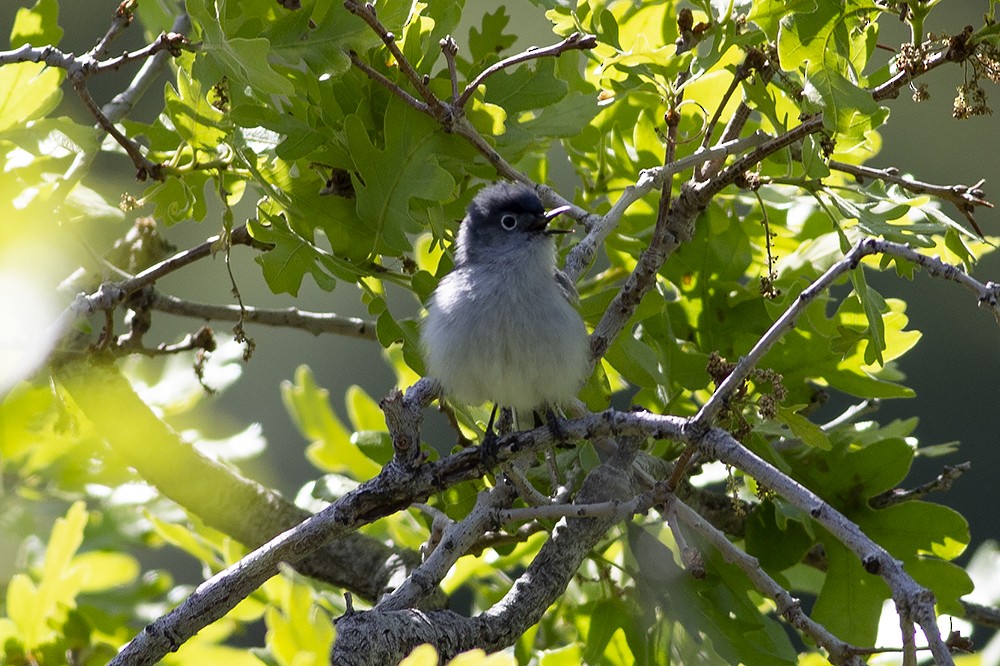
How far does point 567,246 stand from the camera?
1.98m

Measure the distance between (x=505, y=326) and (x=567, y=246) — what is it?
269 millimetres

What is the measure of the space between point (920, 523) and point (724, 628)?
0.39 m

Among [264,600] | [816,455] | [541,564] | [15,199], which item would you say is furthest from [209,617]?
[816,455]

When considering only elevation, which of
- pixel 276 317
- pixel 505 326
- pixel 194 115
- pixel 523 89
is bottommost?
pixel 505 326

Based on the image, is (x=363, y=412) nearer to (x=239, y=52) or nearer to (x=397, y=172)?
(x=397, y=172)

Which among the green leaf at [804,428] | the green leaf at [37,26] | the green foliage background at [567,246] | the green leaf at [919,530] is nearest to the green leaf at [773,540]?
the green foliage background at [567,246]

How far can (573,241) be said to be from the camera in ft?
6.56

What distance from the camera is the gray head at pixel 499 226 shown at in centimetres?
194

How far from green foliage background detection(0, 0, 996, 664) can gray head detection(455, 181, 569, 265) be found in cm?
8

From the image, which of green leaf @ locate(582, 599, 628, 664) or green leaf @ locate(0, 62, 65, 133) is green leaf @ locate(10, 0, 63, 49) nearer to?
green leaf @ locate(0, 62, 65, 133)

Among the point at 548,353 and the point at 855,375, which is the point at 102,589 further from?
the point at 855,375

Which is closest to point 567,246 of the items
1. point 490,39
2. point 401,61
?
point 490,39

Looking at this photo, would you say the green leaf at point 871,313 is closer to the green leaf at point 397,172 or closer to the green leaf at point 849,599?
the green leaf at point 849,599

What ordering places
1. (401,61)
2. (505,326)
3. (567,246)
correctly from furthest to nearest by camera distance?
(567,246) < (505,326) < (401,61)
